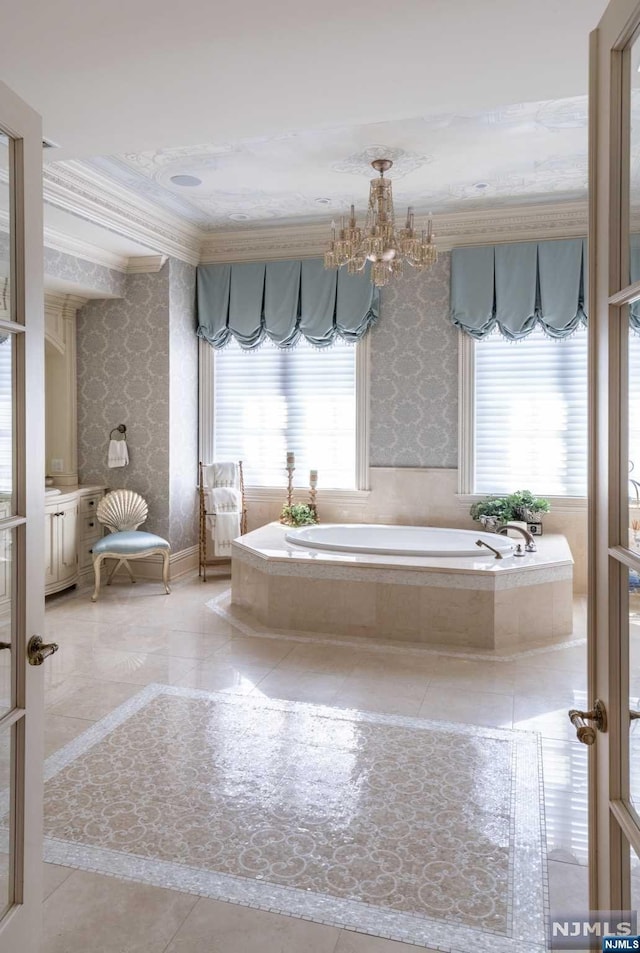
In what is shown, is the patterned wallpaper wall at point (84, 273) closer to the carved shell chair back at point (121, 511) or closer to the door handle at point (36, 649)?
the carved shell chair back at point (121, 511)

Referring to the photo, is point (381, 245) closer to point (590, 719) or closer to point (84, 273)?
point (84, 273)

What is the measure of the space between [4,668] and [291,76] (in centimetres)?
237

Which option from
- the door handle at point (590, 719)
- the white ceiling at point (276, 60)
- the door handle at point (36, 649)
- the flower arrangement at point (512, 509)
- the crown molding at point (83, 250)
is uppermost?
the crown molding at point (83, 250)

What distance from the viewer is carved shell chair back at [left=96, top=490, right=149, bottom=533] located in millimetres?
5812

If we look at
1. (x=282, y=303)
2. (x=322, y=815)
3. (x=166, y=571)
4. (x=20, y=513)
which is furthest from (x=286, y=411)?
(x=20, y=513)

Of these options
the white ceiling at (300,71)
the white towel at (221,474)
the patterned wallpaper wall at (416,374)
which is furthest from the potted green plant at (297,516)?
the white ceiling at (300,71)

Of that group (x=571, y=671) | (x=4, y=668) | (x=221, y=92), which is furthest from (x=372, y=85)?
(x=571, y=671)

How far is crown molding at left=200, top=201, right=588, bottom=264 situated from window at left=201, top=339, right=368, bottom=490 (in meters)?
0.83

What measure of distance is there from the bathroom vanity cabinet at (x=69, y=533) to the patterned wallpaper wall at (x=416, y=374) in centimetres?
257

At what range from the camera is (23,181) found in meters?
1.47

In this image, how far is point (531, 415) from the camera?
5820mm

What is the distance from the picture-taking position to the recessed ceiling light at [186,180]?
4.83 m

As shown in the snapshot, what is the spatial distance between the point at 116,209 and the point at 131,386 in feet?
5.11

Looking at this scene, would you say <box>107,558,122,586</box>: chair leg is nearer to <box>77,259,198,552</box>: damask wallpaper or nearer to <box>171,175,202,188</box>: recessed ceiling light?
<box>77,259,198,552</box>: damask wallpaper
